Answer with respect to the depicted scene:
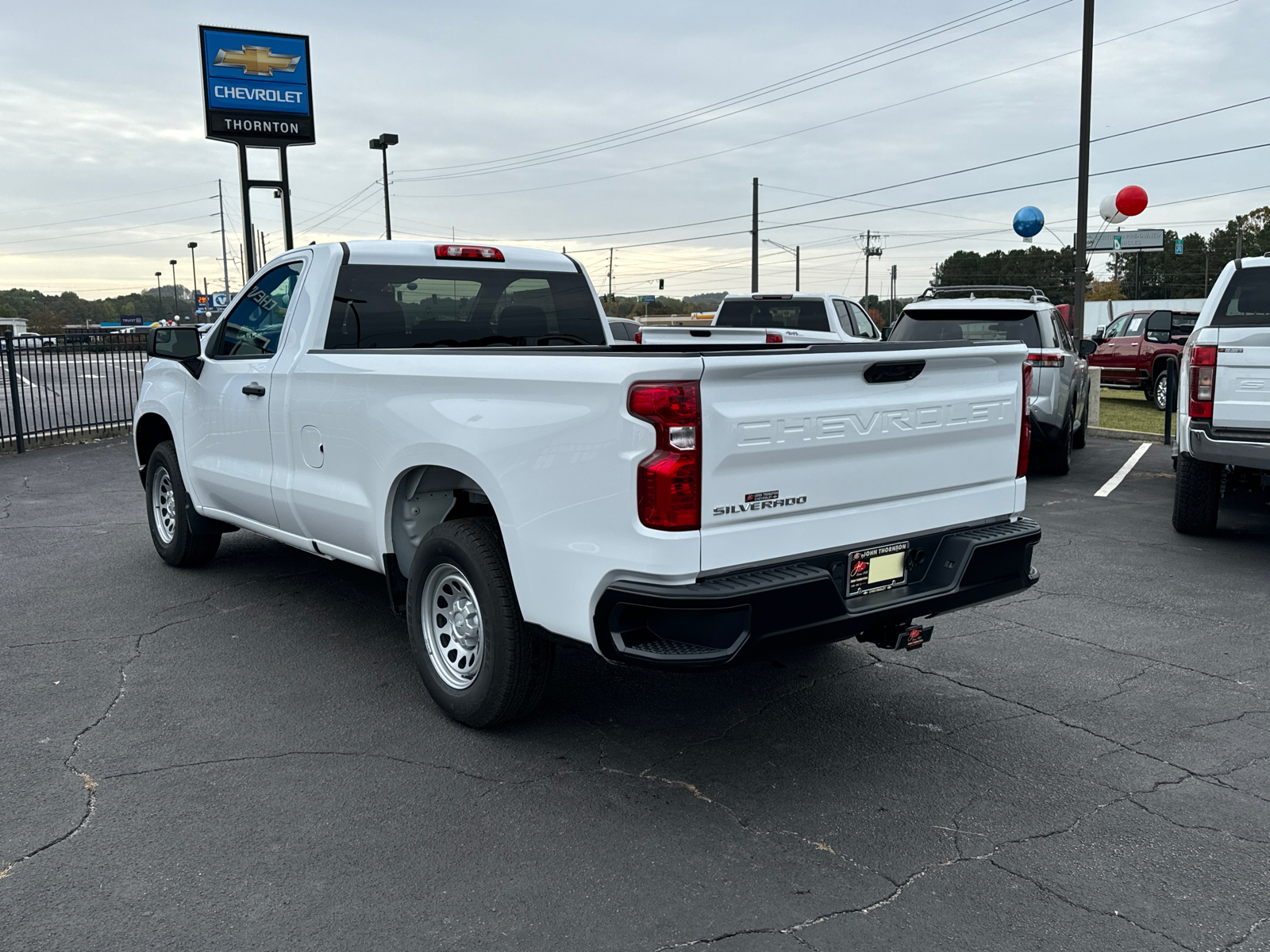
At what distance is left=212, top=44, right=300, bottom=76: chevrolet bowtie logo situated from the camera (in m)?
22.7

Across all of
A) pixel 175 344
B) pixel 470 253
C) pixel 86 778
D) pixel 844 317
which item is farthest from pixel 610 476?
pixel 844 317

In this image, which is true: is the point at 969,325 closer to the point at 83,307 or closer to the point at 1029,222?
the point at 1029,222

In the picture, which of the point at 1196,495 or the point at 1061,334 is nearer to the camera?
the point at 1196,495

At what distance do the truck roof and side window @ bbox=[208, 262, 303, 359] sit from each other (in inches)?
14.3

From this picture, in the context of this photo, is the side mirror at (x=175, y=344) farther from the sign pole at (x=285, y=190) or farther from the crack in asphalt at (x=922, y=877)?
the sign pole at (x=285, y=190)

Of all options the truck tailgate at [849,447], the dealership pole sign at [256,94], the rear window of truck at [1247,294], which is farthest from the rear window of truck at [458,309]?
the dealership pole sign at [256,94]

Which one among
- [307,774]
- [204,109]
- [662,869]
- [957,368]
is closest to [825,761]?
[662,869]

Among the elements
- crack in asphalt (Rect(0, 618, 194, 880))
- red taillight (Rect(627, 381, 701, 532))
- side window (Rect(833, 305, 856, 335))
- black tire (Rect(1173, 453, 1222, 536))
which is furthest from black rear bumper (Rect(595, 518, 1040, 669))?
side window (Rect(833, 305, 856, 335))

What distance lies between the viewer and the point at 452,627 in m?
4.36

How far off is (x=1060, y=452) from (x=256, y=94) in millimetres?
19263

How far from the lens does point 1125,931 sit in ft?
9.35

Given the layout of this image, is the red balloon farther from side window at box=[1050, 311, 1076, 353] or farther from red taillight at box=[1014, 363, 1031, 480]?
red taillight at box=[1014, 363, 1031, 480]

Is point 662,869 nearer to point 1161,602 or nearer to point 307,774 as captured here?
point 307,774

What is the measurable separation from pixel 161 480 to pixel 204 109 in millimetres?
18199
